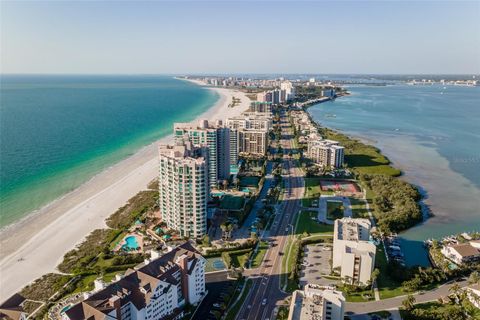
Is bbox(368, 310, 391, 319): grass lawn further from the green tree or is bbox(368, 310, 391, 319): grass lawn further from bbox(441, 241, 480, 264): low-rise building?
the green tree

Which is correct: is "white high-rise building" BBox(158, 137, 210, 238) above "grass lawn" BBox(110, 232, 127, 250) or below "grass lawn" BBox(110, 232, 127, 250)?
above

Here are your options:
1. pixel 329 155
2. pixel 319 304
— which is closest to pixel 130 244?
pixel 319 304

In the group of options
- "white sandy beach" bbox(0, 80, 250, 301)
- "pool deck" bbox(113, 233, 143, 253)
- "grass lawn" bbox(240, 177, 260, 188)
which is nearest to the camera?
"white sandy beach" bbox(0, 80, 250, 301)

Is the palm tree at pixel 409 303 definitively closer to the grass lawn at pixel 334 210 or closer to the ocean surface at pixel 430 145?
the ocean surface at pixel 430 145

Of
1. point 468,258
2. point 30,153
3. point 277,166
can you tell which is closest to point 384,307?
point 468,258

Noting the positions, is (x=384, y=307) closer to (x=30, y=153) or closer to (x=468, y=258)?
(x=468, y=258)

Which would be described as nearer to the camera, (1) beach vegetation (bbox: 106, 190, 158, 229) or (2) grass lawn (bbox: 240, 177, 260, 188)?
(1) beach vegetation (bbox: 106, 190, 158, 229)

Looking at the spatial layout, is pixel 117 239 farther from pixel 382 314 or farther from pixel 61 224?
pixel 382 314

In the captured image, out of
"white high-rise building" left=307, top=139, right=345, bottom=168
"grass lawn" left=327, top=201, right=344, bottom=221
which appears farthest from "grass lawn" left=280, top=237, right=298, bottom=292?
"white high-rise building" left=307, top=139, right=345, bottom=168
